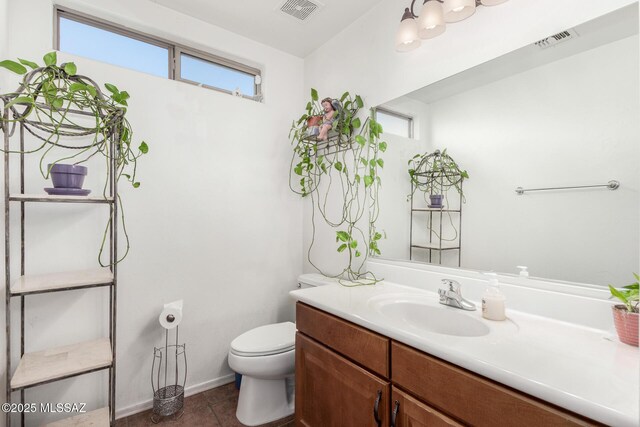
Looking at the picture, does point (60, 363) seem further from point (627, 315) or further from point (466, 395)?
point (627, 315)

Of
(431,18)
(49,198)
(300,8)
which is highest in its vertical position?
(300,8)

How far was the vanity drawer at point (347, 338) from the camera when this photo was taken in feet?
3.57

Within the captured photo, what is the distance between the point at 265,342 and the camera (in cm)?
178

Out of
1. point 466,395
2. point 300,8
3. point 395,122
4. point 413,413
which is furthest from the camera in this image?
point 300,8

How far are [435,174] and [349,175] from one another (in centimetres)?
60

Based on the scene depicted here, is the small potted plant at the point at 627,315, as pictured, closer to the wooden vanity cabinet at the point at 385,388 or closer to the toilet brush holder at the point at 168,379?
the wooden vanity cabinet at the point at 385,388

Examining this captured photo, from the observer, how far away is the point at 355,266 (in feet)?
6.59

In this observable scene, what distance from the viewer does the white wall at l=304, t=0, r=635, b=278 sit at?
3.79ft

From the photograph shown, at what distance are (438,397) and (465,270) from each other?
2.23ft

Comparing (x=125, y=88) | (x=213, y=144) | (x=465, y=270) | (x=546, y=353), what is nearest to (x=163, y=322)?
(x=213, y=144)

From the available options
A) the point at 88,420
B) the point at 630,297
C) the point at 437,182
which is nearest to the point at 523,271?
the point at 630,297

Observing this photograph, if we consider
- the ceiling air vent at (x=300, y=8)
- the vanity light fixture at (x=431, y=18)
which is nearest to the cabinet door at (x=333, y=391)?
the vanity light fixture at (x=431, y=18)

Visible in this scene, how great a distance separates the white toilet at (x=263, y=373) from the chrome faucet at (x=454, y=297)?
3.00 feet

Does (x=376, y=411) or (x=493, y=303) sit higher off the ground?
(x=493, y=303)
